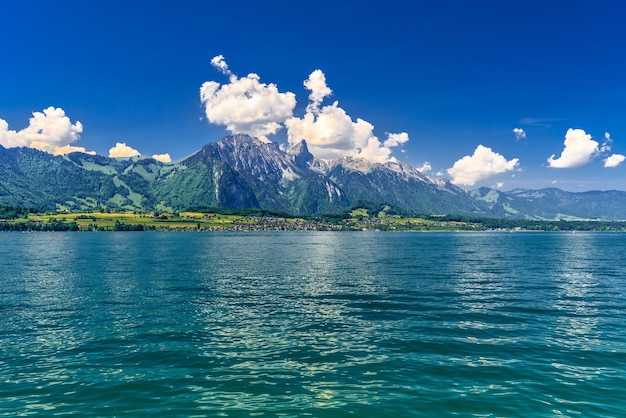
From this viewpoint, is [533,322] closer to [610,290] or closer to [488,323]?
[488,323]

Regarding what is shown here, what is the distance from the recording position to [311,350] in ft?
109

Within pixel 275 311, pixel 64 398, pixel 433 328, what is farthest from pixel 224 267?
pixel 64 398

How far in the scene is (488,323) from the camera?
4309 centimetres

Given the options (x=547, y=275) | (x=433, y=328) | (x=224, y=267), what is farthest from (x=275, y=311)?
(x=547, y=275)

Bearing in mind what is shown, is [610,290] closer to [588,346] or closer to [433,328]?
[588,346]

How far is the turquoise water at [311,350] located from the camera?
23.3m

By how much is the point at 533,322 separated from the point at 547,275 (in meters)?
50.5

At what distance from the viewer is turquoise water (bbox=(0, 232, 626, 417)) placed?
2328 cm

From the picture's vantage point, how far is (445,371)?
2839cm

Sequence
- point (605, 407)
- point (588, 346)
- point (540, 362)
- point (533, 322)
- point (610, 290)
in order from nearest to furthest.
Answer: point (605, 407) → point (540, 362) → point (588, 346) → point (533, 322) → point (610, 290)

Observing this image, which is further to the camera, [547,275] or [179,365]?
[547,275]

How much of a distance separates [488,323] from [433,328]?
275 inches

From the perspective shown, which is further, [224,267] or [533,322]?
[224,267]

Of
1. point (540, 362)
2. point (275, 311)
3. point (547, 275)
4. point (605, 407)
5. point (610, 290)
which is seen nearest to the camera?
point (605, 407)
